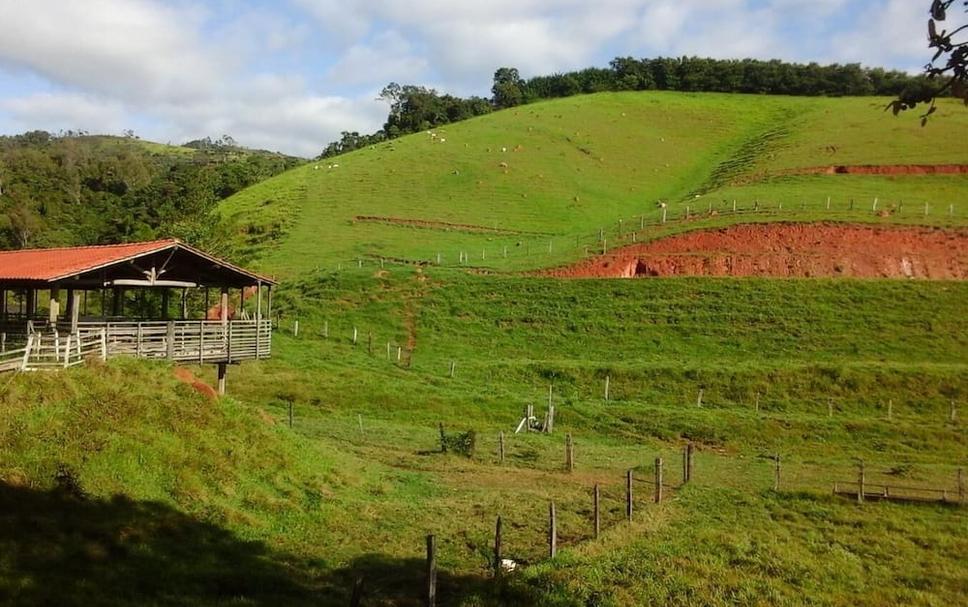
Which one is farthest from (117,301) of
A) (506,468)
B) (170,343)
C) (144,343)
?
(506,468)

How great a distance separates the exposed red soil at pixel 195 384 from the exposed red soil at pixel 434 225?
4384cm

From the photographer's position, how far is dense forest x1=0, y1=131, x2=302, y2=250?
2026 inches

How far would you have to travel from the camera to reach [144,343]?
2230 cm

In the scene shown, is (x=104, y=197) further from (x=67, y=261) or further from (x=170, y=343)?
(x=170, y=343)

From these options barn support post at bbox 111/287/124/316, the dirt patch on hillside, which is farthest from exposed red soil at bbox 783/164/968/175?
barn support post at bbox 111/287/124/316

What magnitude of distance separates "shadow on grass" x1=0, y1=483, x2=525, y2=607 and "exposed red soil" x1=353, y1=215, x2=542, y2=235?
51514mm

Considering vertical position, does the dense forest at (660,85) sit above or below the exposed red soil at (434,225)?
above

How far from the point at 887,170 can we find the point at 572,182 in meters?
29.2

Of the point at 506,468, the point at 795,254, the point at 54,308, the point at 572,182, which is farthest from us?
the point at 572,182

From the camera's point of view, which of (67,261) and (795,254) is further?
(795,254)

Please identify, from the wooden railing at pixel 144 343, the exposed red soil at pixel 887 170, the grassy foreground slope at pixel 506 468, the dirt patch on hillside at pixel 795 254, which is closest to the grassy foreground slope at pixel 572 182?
the exposed red soil at pixel 887 170

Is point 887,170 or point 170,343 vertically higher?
point 887,170

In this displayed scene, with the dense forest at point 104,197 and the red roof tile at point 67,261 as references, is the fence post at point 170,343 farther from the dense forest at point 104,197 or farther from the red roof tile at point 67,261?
the dense forest at point 104,197

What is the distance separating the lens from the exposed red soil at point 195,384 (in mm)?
18672
